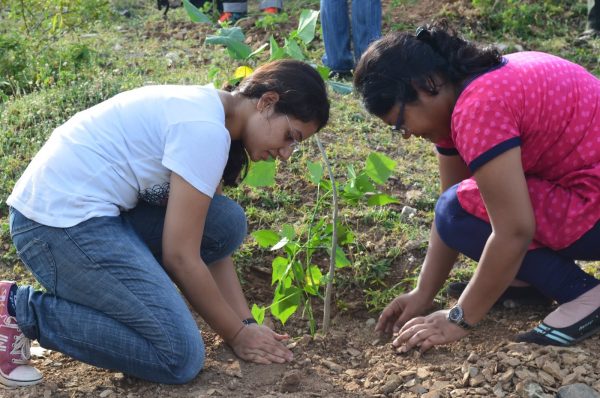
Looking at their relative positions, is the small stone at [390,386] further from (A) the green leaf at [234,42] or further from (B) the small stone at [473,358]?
(A) the green leaf at [234,42]

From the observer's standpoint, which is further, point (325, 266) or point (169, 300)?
point (325, 266)

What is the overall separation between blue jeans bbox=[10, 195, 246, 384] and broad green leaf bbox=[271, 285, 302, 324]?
1.10ft

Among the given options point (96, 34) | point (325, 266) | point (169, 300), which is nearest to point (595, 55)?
point (325, 266)

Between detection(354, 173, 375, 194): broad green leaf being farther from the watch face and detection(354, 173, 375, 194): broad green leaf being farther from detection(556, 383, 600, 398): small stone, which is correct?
detection(556, 383, 600, 398): small stone

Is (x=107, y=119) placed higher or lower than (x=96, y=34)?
higher

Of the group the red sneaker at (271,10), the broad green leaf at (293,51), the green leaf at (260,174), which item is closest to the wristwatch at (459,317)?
the green leaf at (260,174)

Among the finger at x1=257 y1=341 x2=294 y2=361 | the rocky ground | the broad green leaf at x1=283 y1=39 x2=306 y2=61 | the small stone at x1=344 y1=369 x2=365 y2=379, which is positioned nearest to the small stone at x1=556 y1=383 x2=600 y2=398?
the rocky ground

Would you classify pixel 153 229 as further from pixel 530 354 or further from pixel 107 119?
pixel 530 354

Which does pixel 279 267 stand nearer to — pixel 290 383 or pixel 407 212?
pixel 290 383

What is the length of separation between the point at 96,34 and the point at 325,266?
3801 mm

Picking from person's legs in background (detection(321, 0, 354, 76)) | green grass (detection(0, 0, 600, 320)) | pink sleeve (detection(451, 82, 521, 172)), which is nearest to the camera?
pink sleeve (detection(451, 82, 521, 172))

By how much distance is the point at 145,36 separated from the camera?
644 centimetres

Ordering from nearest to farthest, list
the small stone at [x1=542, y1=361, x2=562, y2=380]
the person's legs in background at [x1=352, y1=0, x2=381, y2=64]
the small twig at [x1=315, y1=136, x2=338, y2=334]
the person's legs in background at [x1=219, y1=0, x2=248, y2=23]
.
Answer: the small stone at [x1=542, y1=361, x2=562, y2=380], the small twig at [x1=315, y1=136, x2=338, y2=334], the person's legs in background at [x1=352, y1=0, x2=381, y2=64], the person's legs in background at [x1=219, y1=0, x2=248, y2=23]

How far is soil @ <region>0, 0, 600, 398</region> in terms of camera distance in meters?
2.37
